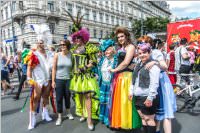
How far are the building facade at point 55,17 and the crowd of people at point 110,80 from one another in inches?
941

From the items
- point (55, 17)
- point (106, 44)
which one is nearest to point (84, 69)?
point (106, 44)

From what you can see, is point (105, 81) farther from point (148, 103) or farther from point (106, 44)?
point (148, 103)

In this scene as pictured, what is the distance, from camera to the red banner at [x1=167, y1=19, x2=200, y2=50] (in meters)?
13.4

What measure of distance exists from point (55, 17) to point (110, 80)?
40.8 meters

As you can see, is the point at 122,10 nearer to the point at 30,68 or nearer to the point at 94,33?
the point at 94,33

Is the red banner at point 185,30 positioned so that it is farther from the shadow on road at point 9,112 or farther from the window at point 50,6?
the window at point 50,6

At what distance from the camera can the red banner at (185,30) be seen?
1337cm

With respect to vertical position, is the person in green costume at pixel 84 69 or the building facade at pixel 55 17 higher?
the building facade at pixel 55 17

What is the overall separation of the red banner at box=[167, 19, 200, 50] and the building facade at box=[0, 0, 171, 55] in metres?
15.2

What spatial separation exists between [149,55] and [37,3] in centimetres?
4032

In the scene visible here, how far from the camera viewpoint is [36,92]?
16.3 ft

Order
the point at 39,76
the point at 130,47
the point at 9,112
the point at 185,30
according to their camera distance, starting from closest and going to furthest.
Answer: the point at 130,47
the point at 39,76
the point at 9,112
the point at 185,30

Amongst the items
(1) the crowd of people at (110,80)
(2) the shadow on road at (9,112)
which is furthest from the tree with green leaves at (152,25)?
(1) the crowd of people at (110,80)

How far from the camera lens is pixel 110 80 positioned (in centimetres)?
455
